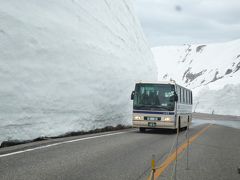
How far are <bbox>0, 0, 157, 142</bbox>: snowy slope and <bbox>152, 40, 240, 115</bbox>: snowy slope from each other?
1731 inches

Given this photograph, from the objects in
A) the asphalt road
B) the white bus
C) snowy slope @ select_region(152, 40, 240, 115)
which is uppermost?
snowy slope @ select_region(152, 40, 240, 115)

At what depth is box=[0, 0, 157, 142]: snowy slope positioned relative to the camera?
11.7 metres

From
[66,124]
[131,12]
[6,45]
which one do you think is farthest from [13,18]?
[131,12]

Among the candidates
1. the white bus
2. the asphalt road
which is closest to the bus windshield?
the white bus

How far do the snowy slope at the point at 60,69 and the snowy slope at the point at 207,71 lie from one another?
144ft

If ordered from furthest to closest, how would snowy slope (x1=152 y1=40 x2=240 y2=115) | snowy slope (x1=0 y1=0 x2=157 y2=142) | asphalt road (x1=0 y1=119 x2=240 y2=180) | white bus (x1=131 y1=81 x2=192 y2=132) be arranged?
snowy slope (x1=152 y1=40 x2=240 y2=115) < white bus (x1=131 y1=81 x2=192 y2=132) < snowy slope (x1=0 y1=0 x2=157 y2=142) < asphalt road (x1=0 y1=119 x2=240 y2=180)

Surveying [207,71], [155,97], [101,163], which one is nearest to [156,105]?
[155,97]

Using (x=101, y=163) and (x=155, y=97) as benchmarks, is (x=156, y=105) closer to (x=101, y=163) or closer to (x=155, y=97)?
(x=155, y=97)

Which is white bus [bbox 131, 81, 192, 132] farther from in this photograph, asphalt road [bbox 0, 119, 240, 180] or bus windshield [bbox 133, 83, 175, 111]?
asphalt road [bbox 0, 119, 240, 180]

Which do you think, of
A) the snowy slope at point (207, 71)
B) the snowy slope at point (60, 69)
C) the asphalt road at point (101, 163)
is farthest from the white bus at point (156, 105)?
the snowy slope at point (207, 71)

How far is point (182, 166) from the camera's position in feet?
24.9

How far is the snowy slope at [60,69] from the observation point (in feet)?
38.5

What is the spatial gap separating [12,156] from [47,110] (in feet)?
17.4

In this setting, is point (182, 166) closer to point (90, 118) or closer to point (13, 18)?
point (13, 18)
